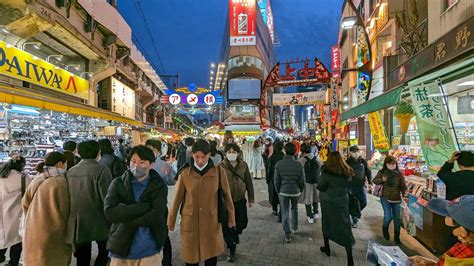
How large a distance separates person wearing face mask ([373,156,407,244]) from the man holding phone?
4.36 ft

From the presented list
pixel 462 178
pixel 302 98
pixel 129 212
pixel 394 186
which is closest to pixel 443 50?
pixel 394 186

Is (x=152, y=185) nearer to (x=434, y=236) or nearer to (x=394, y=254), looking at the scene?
(x=394, y=254)

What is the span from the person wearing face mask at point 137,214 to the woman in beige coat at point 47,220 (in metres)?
0.97

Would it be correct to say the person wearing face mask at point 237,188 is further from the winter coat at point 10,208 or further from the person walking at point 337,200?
the winter coat at point 10,208

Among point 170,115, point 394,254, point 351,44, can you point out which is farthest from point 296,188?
point 170,115

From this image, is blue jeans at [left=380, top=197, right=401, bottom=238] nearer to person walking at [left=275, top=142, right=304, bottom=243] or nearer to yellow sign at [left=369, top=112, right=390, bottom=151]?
person walking at [left=275, top=142, right=304, bottom=243]

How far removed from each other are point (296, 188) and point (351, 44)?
1828 centimetres

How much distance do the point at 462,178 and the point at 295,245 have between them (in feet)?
9.24

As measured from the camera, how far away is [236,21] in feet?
104

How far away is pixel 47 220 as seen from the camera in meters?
3.08

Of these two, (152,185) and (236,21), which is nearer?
(152,185)

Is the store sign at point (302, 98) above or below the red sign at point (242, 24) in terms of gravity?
below

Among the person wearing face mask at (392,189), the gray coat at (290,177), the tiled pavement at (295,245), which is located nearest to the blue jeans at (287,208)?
the gray coat at (290,177)

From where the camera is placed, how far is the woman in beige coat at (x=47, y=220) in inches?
120
